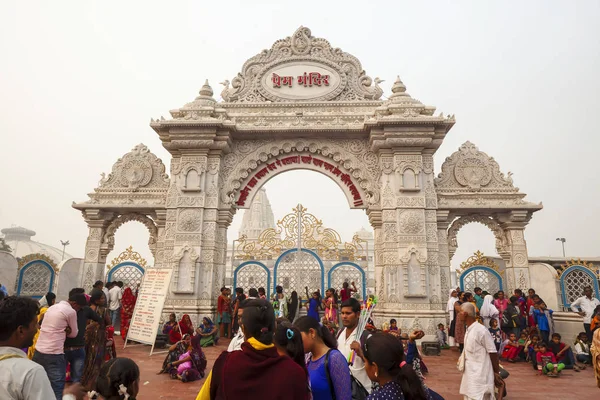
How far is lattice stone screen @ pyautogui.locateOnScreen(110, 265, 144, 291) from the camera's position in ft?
37.4

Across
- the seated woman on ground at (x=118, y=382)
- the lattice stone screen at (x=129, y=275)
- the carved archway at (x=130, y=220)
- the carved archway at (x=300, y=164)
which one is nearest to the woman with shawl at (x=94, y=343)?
the seated woman on ground at (x=118, y=382)

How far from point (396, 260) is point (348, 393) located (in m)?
8.08

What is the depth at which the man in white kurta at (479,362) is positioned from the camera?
4004mm

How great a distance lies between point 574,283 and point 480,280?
249 centimetres

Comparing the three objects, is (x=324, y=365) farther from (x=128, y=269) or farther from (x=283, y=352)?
(x=128, y=269)

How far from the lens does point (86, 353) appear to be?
512cm

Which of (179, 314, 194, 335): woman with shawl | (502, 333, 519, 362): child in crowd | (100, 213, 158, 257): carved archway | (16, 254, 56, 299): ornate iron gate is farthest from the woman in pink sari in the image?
(16, 254, 56, 299): ornate iron gate

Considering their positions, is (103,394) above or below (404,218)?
below

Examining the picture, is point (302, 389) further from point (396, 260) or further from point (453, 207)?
point (453, 207)

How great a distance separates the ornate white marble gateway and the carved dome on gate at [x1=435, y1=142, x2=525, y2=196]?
3 cm

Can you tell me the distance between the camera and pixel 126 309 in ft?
34.0

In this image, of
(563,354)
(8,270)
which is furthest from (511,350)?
(8,270)

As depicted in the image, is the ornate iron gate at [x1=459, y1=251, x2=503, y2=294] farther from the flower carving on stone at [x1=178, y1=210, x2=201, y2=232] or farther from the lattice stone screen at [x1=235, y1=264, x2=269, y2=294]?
the flower carving on stone at [x1=178, y1=210, x2=201, y2=232]

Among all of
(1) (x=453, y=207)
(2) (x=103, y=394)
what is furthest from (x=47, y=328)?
(1) (x=453, y=207)
